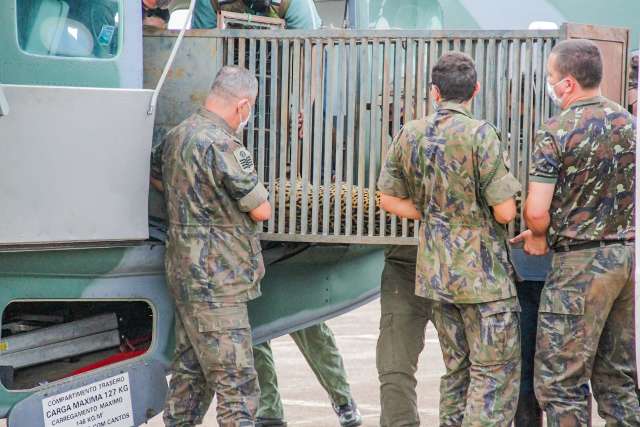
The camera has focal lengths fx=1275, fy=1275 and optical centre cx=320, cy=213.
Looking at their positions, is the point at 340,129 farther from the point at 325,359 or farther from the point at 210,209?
the point at 325,359

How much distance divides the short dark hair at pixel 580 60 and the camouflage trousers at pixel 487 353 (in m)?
0.93

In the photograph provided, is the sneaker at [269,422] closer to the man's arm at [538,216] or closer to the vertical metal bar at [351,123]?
the vertical metal bar at [351,123]

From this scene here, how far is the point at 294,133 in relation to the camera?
18.1 feet

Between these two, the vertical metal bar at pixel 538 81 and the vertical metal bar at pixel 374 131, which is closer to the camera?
the vertical metal bar at pixel 538 81

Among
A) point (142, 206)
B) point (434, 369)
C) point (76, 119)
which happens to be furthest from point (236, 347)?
point (434, 369)

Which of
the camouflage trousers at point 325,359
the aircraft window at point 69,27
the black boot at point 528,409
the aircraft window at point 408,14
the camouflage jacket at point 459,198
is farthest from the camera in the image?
the aircraft window at point 408,14

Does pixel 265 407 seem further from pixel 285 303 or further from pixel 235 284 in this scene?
pixel 235 284

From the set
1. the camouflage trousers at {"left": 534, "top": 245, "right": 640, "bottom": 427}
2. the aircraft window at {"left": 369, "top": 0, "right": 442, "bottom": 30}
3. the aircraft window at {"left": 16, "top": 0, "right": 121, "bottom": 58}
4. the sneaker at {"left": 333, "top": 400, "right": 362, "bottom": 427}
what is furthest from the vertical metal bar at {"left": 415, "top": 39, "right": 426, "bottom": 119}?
the aircraft window at {"left": 369, "top": 0, "right": 442, "bottom": 30}

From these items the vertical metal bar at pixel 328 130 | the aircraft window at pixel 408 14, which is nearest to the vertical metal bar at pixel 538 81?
the vertical metal bar at pixel 328 130

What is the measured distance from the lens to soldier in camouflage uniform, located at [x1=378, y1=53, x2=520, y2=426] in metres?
5.10

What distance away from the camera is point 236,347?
17.6 ft

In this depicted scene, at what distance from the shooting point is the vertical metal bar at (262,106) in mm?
5527

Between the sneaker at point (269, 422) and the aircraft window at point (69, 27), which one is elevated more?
the aircraft window at point (69, 27)

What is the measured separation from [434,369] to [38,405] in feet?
14.9
